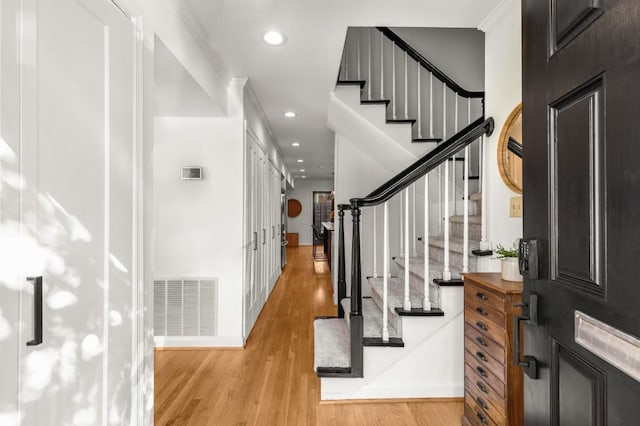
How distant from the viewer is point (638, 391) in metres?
0.59

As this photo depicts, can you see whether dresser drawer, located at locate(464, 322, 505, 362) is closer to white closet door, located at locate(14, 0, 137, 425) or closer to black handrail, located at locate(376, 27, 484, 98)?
white closet door, located at locate(14, 0, 137, 425)

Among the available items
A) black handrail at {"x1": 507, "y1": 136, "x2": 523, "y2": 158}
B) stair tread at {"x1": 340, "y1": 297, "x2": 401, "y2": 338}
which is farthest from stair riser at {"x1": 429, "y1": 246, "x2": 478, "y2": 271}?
black handrail at {"x1": 507, "y1": 136, "x2": 523, "y2": 158}

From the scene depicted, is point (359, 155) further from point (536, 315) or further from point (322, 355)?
point (536, 315)

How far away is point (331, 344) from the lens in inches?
96.0

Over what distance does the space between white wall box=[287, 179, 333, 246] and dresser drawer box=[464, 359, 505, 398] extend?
1148cm

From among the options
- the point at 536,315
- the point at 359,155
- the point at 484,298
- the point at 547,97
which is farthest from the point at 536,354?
the point at 359,155

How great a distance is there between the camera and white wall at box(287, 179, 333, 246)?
13320 millimetres

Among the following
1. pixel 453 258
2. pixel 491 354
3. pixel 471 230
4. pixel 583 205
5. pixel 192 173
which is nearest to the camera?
pixel 583 205

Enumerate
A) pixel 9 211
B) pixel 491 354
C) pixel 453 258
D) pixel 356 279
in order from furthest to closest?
pixel 453 258
pixel 356 279
pixel 491 354
pixel 9 211

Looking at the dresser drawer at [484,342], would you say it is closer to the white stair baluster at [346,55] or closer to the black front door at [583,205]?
the black front door at [583,205]

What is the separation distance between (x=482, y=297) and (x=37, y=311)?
6.03 ft

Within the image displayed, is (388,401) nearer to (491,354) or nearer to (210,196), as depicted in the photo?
(491,354)

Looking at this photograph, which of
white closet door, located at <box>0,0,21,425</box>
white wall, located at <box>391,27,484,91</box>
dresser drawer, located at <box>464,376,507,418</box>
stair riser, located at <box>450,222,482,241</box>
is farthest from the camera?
white wall, located at <box>391,27,484,91</box>

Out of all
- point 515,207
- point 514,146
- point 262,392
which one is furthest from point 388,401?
point 514,146
